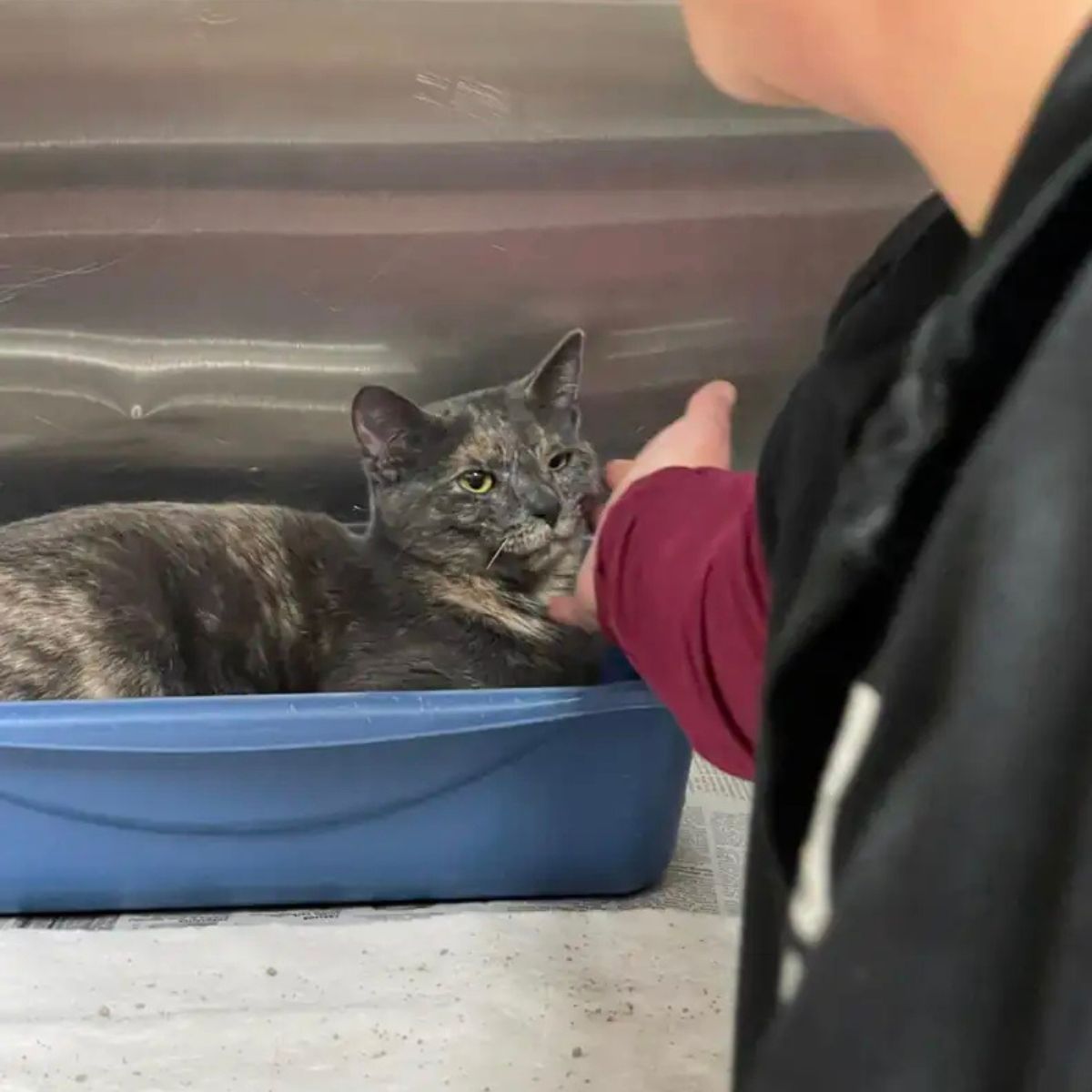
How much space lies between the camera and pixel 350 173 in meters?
1.01

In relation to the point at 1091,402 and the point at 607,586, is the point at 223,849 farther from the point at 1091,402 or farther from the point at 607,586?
the point at 1091,402

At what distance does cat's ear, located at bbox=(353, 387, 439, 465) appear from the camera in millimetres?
992

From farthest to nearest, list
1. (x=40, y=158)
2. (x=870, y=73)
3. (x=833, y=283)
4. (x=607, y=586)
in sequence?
(x=833, y=283) → (x=40, y=158) → (x=607, y=586) → (x=870, y=73)

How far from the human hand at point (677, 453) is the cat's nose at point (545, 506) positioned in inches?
2.5

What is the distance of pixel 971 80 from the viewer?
0.31 meters

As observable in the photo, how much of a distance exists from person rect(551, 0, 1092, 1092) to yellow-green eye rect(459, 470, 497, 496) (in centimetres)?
65

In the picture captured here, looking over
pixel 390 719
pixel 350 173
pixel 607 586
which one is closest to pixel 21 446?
pixel 350 173

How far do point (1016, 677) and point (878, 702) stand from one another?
4 cm

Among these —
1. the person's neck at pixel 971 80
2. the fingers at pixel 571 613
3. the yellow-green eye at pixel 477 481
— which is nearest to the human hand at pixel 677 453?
the fingers at pixel 571 613

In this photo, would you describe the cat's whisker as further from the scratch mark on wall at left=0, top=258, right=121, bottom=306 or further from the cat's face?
the scratch mark on wall at left=0, top=258, right=121, bottom=306

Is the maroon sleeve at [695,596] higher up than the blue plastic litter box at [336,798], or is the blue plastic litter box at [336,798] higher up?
the maroon sleeve at [695,596]

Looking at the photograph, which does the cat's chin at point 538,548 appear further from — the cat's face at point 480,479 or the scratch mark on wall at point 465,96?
the scratch mark on wall at point 465,96

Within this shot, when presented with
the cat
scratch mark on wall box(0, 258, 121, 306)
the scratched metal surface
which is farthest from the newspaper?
scratch mark on wall box(0, 258, 121, 306)

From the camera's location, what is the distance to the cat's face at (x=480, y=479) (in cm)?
100
